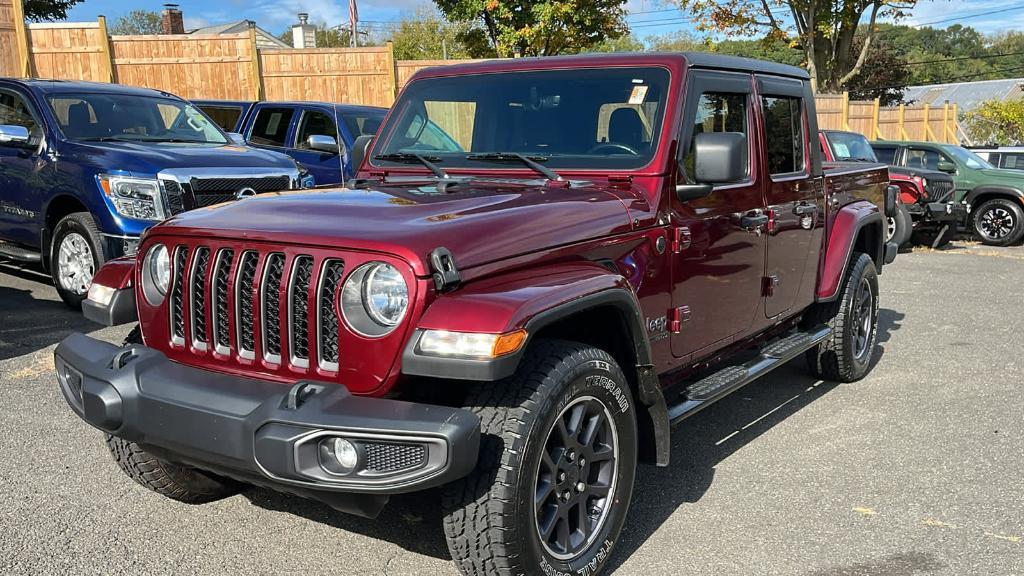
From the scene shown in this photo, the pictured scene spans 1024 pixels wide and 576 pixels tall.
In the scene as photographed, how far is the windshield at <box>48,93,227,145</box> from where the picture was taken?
25.8 feet

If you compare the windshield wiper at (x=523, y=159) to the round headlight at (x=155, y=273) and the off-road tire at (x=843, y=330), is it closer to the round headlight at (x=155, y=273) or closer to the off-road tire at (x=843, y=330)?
the round headlight at (x=155, y=273)

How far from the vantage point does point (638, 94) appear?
12.9 ft

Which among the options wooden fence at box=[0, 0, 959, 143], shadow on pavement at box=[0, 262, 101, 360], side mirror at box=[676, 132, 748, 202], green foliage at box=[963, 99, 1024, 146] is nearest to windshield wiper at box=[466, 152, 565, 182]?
side mirror at box=[676, 132, 748, 202]

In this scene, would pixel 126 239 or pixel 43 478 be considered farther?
pixel 126 239

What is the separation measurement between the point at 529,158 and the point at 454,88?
70 cm

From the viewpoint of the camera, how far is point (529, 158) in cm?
400

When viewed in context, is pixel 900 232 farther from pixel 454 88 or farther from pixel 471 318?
pixel 471 318

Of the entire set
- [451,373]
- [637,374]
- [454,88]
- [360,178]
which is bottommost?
[637,374]

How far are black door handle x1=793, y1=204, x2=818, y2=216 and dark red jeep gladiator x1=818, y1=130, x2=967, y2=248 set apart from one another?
331 inches

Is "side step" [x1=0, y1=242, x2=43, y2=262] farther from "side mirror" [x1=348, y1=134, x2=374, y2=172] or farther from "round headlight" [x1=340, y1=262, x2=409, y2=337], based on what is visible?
"round headlight" [x1=340, y1=262, x2=409, y2=337]

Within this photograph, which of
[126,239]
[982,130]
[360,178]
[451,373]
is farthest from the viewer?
[982,130]

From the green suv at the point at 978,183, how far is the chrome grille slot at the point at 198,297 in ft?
45.8

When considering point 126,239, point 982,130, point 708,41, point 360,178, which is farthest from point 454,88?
point 982,130

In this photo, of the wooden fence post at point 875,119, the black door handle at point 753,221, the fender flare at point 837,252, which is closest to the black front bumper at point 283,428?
the black door handle at point 753,221
